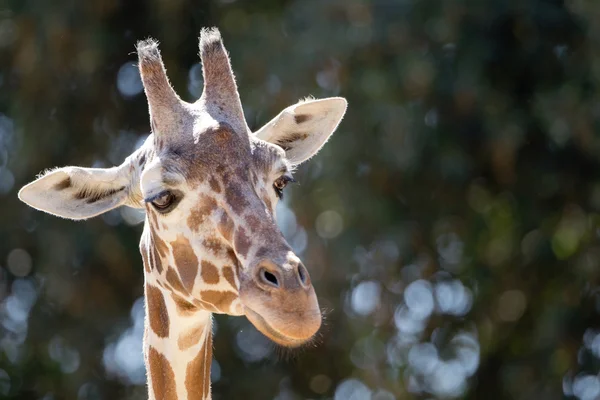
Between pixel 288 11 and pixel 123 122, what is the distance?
214cm

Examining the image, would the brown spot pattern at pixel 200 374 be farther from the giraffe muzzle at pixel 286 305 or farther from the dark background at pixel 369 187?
the dark background at pixel 369 187

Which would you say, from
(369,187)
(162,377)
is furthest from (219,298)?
(369,187)

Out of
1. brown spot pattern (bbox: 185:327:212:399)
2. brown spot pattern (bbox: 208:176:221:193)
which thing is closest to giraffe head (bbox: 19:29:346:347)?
brown spot pattern (bbox: 208:176:221:193)

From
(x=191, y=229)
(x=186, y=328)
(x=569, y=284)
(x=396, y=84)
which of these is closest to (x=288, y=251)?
(x=191, y=229)

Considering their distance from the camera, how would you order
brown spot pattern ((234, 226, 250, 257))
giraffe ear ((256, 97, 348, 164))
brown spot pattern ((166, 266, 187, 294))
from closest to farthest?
1. brown spot pattern ((234, 226, 250, 257))
2. brown spot pattern ((166, 266, 187, 294))
3. giraffe ear ((256, 97, 348, 164))

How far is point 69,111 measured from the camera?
12.5 metres

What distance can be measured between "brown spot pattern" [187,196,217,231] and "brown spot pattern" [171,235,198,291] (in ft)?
0.25

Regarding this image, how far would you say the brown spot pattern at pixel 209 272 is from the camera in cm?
435

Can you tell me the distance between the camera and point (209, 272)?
4.37 metres

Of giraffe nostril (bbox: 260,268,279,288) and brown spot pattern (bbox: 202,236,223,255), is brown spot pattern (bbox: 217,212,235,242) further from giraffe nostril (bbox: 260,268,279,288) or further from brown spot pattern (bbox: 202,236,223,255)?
giraffe nostril (bbox: 260,268,279,288)

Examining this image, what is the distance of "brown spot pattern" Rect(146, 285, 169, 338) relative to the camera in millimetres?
4711

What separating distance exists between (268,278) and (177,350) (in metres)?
0.80

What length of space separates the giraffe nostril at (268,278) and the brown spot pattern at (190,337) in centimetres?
74

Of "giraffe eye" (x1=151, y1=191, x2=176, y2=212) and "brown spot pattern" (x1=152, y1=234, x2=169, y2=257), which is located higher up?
"giraffe eye" (x1=151, y1=191, x2=176, y2=212)
